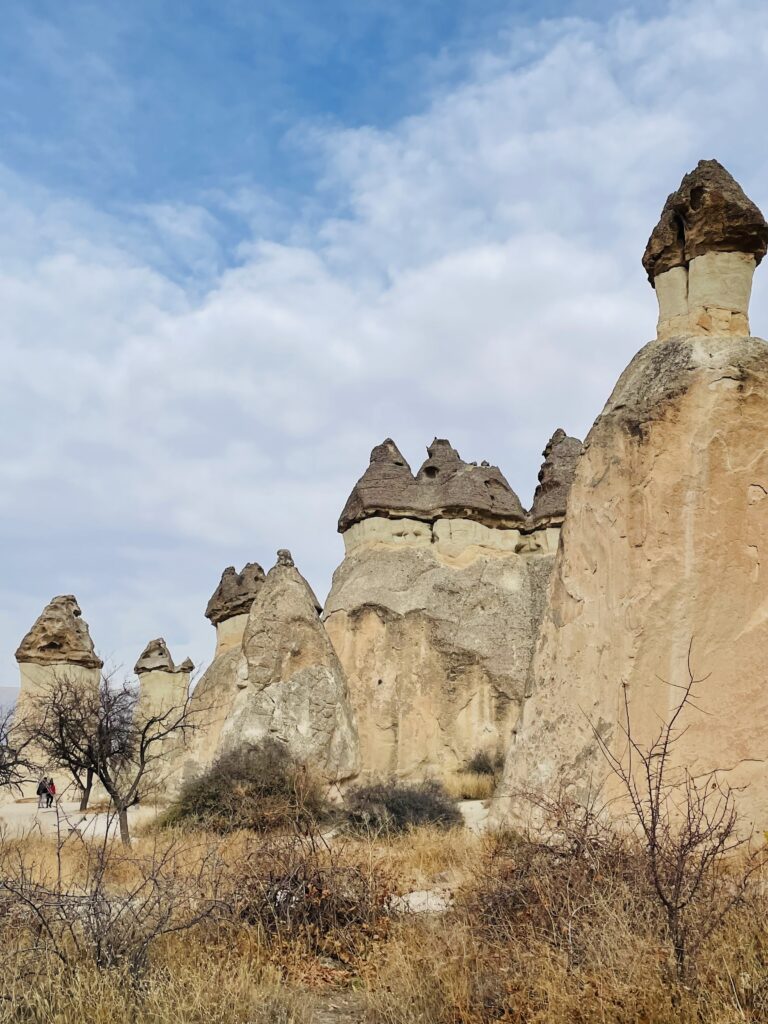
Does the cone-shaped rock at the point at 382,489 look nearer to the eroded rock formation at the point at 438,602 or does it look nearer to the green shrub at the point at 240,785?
the eroded rock formation at the point at 438,602

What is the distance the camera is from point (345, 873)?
482cm

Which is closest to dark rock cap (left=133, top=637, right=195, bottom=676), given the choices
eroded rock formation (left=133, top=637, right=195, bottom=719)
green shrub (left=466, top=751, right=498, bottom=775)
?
eroded rock formation (left=133, top=637, right=195, bottom=719)

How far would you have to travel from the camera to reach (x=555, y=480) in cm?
2050

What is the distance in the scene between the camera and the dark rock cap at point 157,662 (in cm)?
2500

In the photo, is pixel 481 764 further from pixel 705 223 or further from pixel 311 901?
pixel 311 901

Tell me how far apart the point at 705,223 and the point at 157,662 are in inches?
835

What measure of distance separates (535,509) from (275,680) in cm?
1082

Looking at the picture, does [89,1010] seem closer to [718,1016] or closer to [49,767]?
[718,1016]

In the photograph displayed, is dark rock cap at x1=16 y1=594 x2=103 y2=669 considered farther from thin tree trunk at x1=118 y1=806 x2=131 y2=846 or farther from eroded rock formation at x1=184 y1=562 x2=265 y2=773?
thin tree trunk at x1=118 y1=806 x2=131 y2=846

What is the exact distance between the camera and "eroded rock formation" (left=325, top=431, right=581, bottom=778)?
1662 centimetres

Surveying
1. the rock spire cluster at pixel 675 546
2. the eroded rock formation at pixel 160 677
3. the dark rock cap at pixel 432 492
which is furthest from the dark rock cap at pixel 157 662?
the rock spire cluster at pixel 675 546

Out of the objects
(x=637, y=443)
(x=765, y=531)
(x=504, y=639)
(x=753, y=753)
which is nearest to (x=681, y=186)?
(x=637, y=443)

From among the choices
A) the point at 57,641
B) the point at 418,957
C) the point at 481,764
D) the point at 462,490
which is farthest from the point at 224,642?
the point at 418,957

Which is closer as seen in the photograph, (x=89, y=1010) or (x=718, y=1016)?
(x=718, y=1016)
